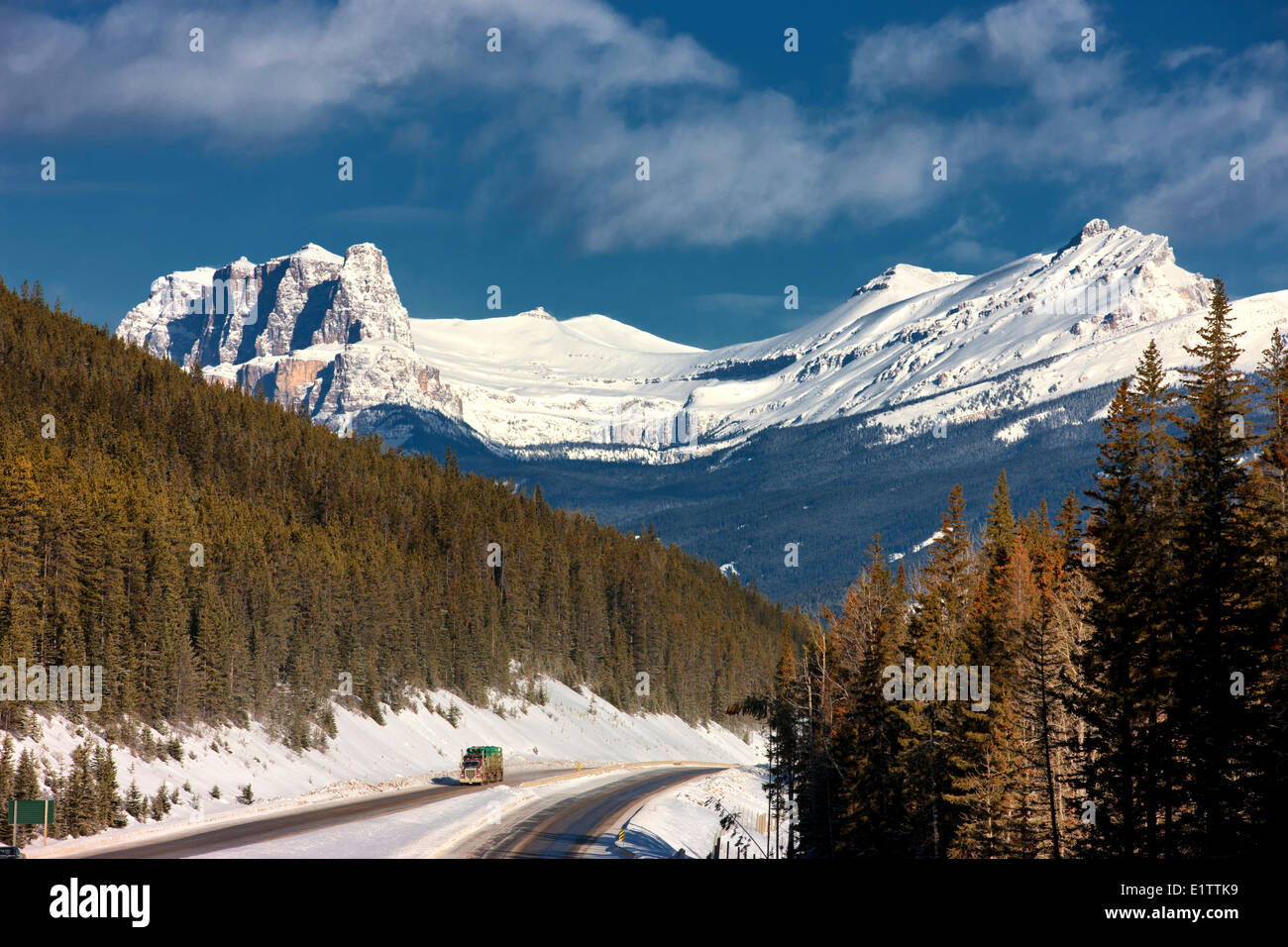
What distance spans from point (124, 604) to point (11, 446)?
48.2 feet

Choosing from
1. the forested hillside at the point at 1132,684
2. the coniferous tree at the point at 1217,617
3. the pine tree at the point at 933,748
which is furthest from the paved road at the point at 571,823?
the coniferous tree at the point at 1217,617

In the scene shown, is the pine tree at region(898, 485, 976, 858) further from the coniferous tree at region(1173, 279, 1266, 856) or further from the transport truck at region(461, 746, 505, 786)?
the transport truck at region(461, 746, 505, 786)

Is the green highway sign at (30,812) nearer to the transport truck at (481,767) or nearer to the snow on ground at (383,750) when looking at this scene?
the snow on ground at (383,750)

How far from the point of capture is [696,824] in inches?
2101

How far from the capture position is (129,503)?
69.7 metres

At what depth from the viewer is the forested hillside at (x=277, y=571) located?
201 ft

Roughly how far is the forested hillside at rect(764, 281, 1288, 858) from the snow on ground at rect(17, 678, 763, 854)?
86.6ft

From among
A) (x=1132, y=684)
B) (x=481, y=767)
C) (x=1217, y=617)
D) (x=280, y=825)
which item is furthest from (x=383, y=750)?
(x=1217, y=617)

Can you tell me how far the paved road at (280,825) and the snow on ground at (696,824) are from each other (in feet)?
32.6

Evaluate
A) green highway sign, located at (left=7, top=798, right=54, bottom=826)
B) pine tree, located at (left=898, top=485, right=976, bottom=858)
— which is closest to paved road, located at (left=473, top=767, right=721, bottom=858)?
pine tree, located at (left=898, top=485, right=976, bottom=858)

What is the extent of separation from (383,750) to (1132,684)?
57.3 meters

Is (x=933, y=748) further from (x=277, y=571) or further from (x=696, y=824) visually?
(x=277, y=571)
